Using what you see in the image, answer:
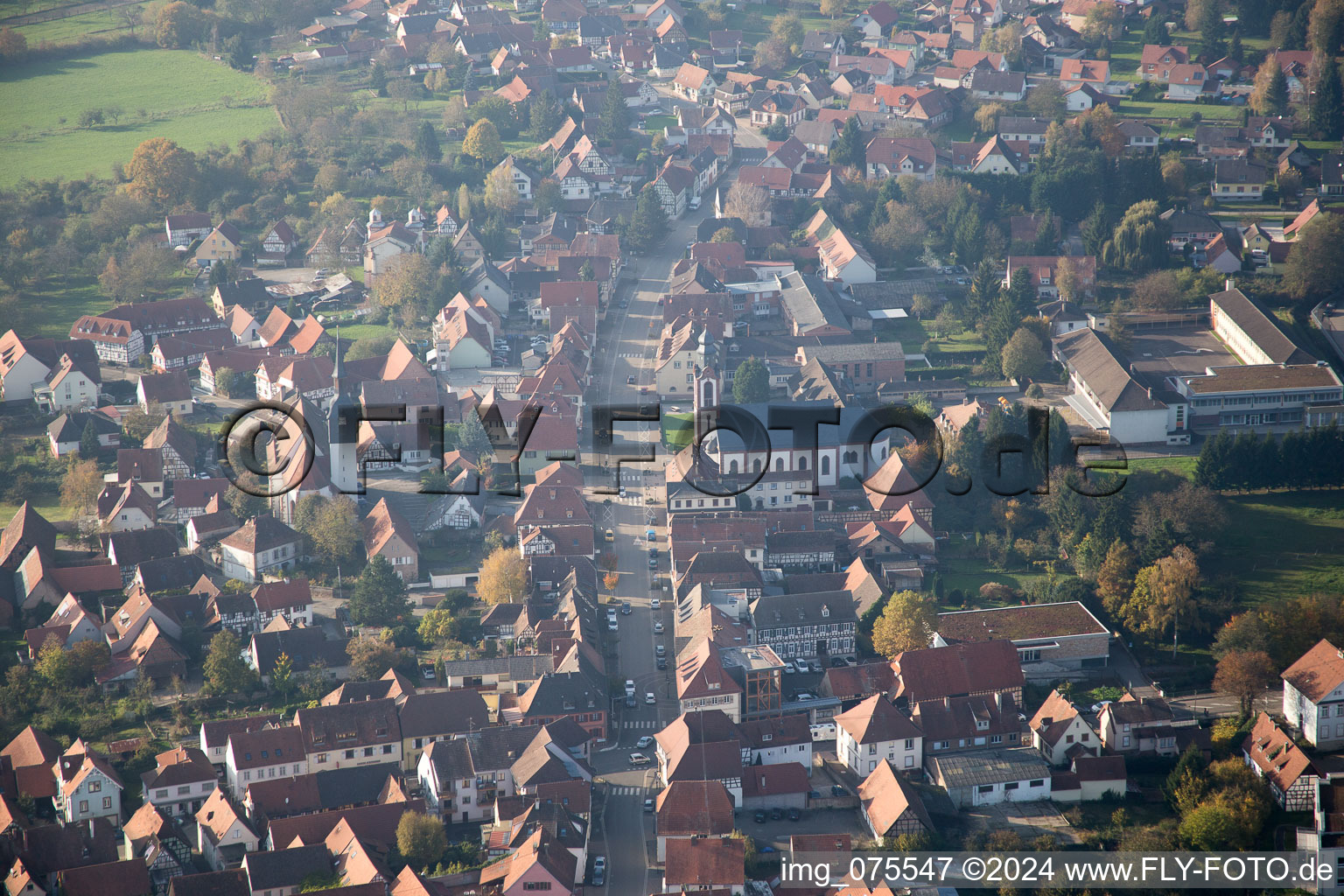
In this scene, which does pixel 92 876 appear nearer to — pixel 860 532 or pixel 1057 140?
pixel 860 532

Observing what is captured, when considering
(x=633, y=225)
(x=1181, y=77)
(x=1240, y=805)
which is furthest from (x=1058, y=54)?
(x=1240, y=805)

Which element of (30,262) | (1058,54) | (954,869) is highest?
(1058,54)

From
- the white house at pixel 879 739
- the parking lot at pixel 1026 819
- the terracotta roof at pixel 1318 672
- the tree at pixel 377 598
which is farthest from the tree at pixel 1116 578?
the tree at pixel 377 598

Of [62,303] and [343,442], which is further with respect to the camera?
[62,303]

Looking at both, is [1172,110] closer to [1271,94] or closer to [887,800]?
[1271,94]

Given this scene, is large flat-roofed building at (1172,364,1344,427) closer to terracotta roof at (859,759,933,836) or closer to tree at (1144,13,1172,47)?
terracotta roof at (859,759,933,836)

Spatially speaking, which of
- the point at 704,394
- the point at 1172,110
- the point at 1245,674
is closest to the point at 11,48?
the point at 704,394
